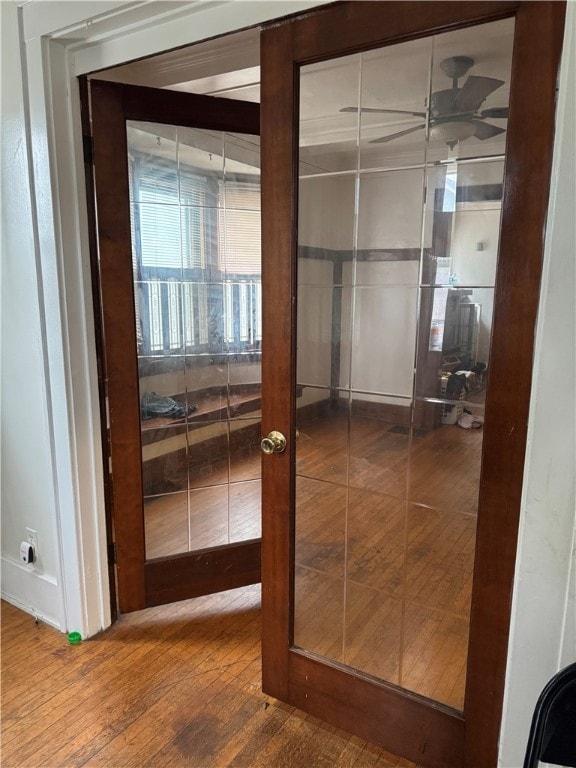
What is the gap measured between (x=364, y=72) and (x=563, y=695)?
151 centimetres

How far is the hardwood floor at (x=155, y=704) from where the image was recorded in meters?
1.57

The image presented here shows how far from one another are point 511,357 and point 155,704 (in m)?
1.66

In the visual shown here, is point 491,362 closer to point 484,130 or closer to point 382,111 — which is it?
point 484,130

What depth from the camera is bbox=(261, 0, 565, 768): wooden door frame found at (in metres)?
1.12

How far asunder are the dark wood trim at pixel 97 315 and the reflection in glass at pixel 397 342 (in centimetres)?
90

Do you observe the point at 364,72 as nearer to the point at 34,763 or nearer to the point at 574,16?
the point at 574,16

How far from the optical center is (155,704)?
1777 millimetres

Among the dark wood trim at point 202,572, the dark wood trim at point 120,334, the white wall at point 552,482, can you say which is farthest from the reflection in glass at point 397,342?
the dark wood trim at point 120,334

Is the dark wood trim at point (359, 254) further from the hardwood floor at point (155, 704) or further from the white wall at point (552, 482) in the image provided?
the hardwood floor at point (155, 704)

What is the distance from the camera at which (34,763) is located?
1547mm

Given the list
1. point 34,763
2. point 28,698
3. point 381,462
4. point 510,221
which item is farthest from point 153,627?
point 510,221

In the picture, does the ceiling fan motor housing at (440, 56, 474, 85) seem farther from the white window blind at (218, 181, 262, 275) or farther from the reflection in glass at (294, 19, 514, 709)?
the white window blind at (218, 181, 262, 275)

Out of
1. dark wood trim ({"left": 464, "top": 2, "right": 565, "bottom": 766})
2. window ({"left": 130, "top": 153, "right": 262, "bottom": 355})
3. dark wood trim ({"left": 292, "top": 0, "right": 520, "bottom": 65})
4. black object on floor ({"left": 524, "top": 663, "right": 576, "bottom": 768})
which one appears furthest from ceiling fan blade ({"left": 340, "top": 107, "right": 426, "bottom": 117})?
black object on floor ({"left": 524, "top": 663, "right": 576, "bottom": 768})

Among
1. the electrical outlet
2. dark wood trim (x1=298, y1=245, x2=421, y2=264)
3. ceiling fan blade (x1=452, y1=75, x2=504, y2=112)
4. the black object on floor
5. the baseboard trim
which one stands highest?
ceiling fan blade (x1=452, y1=75, x2=504, y2=112)
